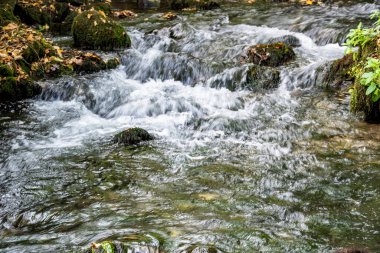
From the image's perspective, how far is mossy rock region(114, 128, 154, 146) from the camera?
683 centimetres

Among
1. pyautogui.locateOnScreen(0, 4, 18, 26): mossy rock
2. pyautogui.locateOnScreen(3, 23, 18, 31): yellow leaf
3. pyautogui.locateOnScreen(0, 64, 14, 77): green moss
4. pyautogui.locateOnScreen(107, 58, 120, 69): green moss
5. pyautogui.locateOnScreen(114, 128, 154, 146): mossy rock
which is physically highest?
pyautogui.locateOnScreen(0, 4, 18, 26): mossy rock

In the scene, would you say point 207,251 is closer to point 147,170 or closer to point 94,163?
point 147,170

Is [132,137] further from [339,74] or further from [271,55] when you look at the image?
[339,74]

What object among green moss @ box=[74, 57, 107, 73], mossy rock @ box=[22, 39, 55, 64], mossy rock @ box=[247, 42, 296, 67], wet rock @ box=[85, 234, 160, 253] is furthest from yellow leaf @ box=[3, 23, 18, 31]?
wet rock @ box=[85, 234, 160, 253]

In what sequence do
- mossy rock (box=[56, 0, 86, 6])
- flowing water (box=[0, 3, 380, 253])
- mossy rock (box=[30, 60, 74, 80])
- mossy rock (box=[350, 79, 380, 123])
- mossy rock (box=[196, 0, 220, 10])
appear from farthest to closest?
1. mossy rock (box=[196, 0, 220, 10])
2. mossy rock (box=[56, 0, 86, 6])
3. mossy rock (box=[30, 60, 74, 80])
4. mossy rock (box=[350, 79, 380, 123])
5. flowing water (box=[0, 3, 380, 253])

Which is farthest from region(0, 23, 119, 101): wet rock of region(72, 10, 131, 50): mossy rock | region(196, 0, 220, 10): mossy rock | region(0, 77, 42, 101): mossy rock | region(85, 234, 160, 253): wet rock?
region(196, 0, 220, 10): mossy rock

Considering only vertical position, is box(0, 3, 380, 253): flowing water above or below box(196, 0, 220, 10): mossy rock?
below

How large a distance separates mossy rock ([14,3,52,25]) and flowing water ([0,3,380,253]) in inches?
218

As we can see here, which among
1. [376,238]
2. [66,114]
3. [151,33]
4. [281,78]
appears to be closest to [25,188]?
[66,114]

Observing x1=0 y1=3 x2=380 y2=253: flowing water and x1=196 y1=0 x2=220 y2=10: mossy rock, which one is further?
x1=196 y1=0 x2=220 y2=10: mossy rock

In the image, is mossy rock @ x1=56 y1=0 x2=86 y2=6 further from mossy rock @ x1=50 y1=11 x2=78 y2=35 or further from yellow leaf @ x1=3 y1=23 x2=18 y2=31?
yellow leaf @ x1=3 y1=23 x2=18 y2=31

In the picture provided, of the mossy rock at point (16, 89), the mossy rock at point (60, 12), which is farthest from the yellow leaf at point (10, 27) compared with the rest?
the mossy rock at point (60, 12)

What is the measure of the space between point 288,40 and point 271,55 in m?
1.99

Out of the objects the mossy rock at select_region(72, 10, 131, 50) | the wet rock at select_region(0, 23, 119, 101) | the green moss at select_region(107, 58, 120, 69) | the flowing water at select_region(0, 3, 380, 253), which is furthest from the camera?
the mossy rock at select_region(72, 10, 131, 50)
